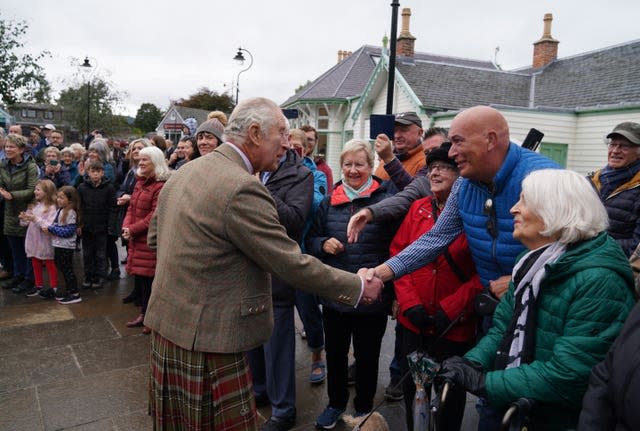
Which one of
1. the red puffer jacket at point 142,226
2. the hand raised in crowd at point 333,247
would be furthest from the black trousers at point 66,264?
the hand raised in crowd at point 333,247

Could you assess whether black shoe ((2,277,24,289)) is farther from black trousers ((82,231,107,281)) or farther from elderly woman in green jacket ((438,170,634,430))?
elderly woman in green jacket ((438,170,634,430))

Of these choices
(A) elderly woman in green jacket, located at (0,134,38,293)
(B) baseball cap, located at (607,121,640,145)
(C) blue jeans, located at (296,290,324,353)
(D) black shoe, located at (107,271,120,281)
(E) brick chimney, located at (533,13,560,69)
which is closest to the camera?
(B) baseball cap, located at (607,121,640,145)

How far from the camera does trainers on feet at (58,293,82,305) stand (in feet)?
20.2

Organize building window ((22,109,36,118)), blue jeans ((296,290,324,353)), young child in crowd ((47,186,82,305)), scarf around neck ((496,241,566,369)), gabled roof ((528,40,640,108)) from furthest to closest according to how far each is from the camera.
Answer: building window ((22,109,36,118))
gabled roof ((528,40,640,108))
young child in crowd ((47,186,82,305))
blue jeans ((296,290,324,353))
scarf around neck ((496,241,566,369))

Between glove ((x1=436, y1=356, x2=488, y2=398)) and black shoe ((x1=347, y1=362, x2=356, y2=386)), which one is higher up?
glove ((x1=436, y1=356, x2=488, y2=398))

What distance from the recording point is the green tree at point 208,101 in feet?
184

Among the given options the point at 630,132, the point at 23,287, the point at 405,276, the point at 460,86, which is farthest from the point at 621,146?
the point at 460,86

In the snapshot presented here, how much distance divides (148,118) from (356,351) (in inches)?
3196

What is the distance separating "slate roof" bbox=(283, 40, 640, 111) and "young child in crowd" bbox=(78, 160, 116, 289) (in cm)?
1057

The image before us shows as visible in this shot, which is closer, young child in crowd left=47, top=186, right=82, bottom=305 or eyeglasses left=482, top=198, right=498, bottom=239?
eyeglasses left=482, top=198, right=498, bottom=239

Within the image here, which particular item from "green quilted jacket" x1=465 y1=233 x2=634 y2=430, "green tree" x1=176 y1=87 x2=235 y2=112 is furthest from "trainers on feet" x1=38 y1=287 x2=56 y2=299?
"green tree" x1=176 y1=87 x2=235 y2=112

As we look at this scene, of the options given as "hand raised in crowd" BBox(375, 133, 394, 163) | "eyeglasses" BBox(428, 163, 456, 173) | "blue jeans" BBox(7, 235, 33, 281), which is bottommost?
"blue jeans" BBox(7, 235, 33, 281)

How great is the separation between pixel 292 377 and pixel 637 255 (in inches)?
91.1

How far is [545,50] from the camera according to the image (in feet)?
67.7
